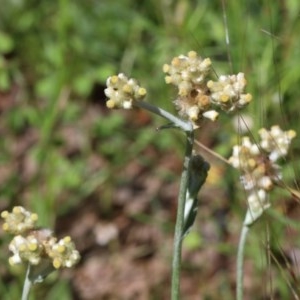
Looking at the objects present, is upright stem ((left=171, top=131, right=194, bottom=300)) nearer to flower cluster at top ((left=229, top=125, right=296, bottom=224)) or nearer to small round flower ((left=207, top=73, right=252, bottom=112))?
small round flower ((left=207, top=73, right=252, bottom=112))

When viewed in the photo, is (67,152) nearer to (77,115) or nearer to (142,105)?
(77,115)

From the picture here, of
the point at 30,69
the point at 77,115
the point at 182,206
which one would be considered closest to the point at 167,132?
the point at 77,115

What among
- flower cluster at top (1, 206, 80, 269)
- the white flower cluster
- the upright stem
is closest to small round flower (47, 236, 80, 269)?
flower cluster at top (1, 206, 80, 269)

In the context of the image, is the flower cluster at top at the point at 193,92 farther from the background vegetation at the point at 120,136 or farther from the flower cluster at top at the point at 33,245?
the background vegetation at the point at 120,136

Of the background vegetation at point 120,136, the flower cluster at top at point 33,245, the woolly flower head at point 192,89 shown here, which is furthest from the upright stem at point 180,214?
the background vegetation at point 120,136

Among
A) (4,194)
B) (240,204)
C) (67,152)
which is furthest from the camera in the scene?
(67,152)

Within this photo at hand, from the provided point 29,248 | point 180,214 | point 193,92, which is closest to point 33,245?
point 29,248
